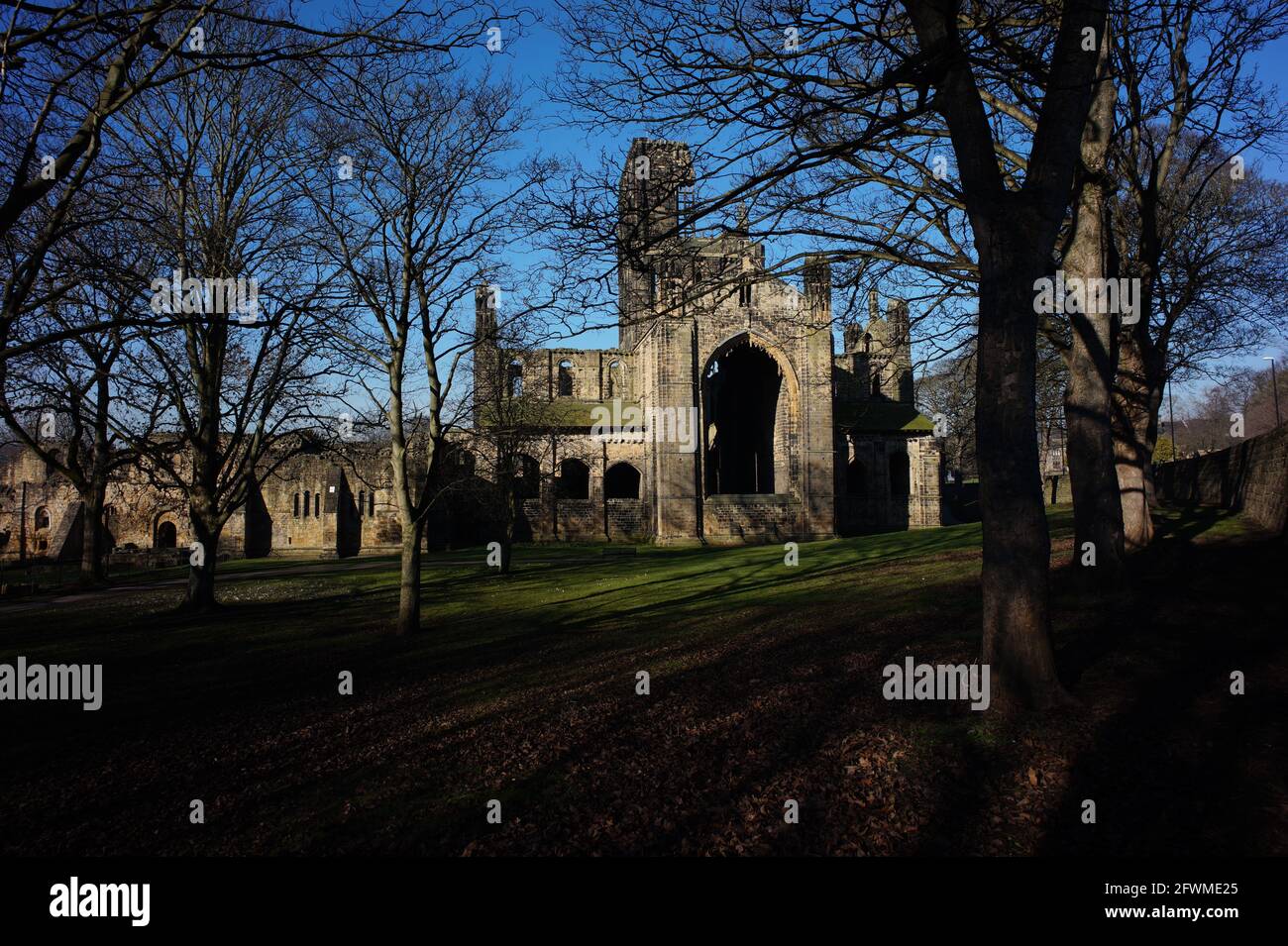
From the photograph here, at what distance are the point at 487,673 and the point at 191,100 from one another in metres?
14.1

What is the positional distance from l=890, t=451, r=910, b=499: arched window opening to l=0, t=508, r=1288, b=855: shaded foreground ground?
94.2 feet

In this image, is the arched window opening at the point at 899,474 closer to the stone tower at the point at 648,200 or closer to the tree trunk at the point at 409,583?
the tree trunk at the point at 409,583

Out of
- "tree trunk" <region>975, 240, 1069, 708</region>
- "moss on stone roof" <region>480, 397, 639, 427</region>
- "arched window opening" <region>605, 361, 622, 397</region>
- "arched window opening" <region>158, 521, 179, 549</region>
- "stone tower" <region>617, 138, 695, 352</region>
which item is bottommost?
"arched window opening" <region>158, 521, 179, 549</region>

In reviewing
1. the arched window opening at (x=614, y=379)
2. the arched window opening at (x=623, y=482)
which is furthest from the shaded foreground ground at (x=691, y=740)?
the arched window opening at (x=614, y=379)

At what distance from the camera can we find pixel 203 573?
664 inches

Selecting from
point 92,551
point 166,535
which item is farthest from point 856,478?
point 166,535

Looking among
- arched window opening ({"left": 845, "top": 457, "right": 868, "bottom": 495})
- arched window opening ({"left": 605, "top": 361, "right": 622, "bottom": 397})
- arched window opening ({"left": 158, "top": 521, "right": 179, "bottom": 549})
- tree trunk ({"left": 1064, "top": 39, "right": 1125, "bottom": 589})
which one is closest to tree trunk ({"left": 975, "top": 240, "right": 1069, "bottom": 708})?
tree trunk ({"left": 1064, "top": 39, "right": 1125, "bottom": 589})

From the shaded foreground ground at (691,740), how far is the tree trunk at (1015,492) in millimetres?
430

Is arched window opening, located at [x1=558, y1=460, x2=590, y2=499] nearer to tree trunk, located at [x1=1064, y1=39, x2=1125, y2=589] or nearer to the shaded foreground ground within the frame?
the shaded foreground ground

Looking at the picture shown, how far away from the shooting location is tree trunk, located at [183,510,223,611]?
16297 mm

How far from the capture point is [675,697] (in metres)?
7.59

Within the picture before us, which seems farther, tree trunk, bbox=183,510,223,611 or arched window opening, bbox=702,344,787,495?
arched window opening, bbox=702,344,787,495

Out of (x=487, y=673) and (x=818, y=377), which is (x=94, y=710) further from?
(x=818, y=377)
